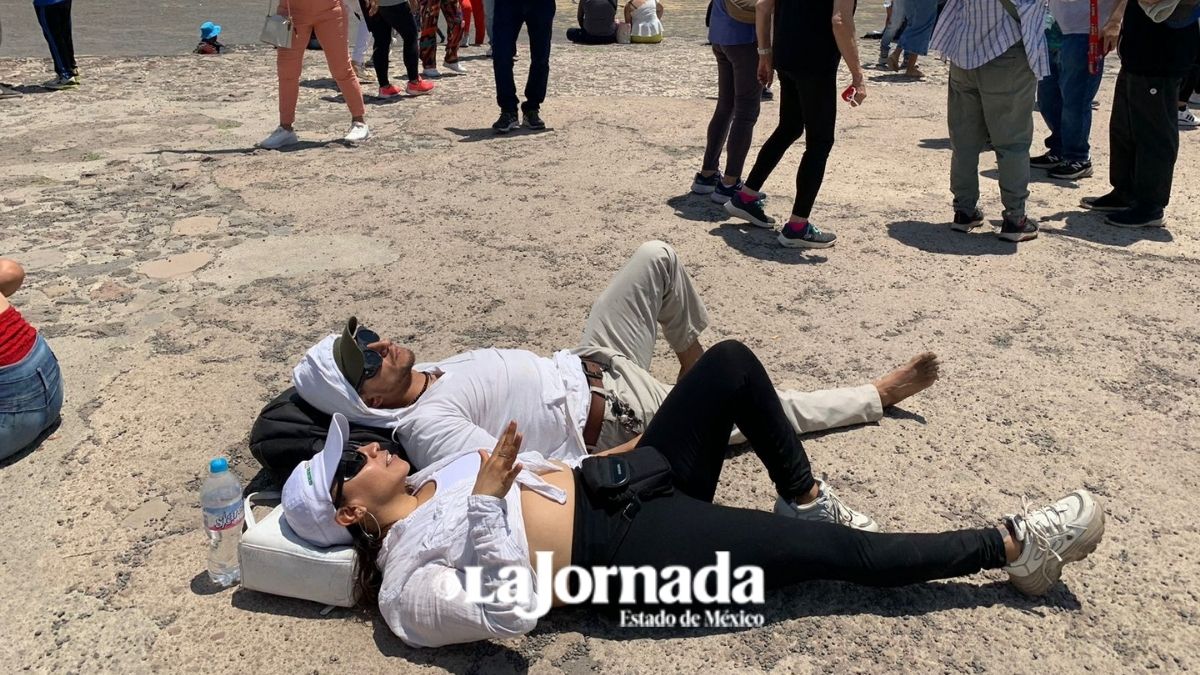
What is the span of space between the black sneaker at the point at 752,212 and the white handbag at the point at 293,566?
3.42 meters

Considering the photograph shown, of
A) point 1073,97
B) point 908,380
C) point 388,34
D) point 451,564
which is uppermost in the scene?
point 388,34

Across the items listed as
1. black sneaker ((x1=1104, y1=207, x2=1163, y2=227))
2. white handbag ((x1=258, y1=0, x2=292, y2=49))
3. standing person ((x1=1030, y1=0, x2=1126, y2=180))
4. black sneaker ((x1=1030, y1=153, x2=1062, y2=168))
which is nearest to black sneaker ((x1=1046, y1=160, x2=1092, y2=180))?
standing person ((x1=1030, y1=0, x2=1126, y2=180))

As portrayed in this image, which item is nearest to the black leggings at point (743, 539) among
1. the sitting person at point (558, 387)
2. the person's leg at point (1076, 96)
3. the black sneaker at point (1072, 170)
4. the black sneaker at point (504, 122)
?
the sitting person at point (558, 387)

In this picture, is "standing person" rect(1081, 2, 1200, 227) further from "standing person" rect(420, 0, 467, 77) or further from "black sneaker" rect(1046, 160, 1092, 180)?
"standing person" rect(420, 0, 467, 77)

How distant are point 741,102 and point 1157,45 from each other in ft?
7.23

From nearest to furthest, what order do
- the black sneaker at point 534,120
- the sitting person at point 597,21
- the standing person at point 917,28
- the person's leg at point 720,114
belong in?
the person's leg at point 720,114, the black sneaker at point 534,120, the standing person at point 917,28, the sitting person at point 597,21

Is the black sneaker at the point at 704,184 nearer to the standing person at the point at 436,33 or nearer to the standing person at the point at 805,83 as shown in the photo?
the standing person at the point at 805,83

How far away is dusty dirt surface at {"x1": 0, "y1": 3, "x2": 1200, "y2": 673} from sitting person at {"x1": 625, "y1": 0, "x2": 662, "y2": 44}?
15.3ft

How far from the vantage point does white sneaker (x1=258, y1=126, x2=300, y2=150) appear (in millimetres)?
6906

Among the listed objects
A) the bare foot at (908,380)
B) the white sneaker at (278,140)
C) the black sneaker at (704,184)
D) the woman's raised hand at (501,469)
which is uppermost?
the white sneaker at (278,140)

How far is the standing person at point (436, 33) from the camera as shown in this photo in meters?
9.77

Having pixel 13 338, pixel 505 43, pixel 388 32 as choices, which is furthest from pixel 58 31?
pixel 13 338

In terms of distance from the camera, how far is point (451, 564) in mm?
2301

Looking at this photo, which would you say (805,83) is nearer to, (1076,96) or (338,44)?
(1076,96)
